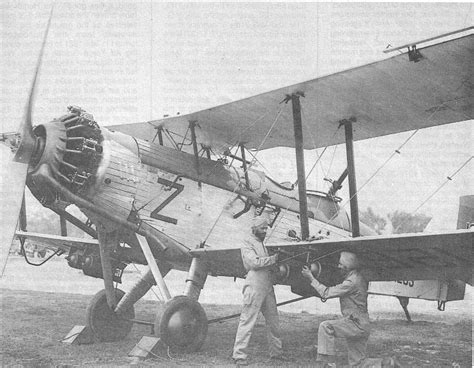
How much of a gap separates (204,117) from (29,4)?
118 inches

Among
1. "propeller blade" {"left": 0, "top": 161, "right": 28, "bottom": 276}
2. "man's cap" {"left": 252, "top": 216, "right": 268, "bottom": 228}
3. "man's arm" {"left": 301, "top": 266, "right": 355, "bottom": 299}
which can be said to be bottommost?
"man's arm" {"left": 301, "top": 266, "right": 355, "bottom": 299}

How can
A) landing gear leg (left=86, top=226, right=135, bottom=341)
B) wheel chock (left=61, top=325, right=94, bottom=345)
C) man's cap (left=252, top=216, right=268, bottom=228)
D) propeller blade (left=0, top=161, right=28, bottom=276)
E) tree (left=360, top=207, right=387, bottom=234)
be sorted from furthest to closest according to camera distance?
1. tree (left=360, top=207, right=387, bottom=234)
2. wheel chock (left=61, top=325, right=94, bottom=345)
3. landing gear leg (left=86, top=226, right=135, bottom=341)
4. man's cap (left=252, top=216, right=268, bottom=228)
5. propeller blade (left=0, top=161, right=28, bottom=276)

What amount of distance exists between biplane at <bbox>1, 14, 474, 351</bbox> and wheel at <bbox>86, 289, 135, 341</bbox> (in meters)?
0.02

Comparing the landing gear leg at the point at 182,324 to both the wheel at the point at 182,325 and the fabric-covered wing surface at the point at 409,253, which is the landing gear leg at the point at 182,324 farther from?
the fabric-covered wing surface at the point at 409,253

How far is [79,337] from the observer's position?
6750 mm

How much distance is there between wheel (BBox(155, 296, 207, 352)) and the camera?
5.56m

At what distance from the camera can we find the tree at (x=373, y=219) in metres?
69.0

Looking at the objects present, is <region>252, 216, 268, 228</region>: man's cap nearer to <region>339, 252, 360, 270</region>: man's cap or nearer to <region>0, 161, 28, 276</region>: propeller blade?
<region>339, 252, 360, 270</region>: man's cap

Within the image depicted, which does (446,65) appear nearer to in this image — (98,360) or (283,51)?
(98,360)

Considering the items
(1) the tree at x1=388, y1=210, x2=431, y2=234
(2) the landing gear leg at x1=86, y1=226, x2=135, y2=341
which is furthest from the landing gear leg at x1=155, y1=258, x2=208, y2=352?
(1) the tree at x1=388, y1=210, x2=431, y2=234

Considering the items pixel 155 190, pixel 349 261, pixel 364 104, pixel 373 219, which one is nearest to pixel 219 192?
pixel 155 190

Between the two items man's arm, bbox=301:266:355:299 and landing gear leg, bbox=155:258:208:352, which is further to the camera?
landing gear leg, bbox=155:258:208:352

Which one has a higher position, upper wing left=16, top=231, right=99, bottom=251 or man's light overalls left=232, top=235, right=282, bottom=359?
upper wing left=16, top=231, right=99, bottom=251

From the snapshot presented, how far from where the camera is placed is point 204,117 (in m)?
7.37
